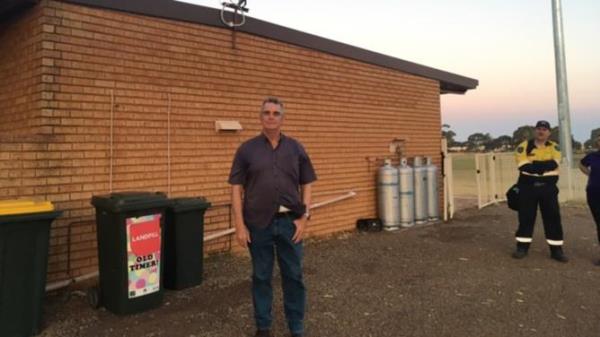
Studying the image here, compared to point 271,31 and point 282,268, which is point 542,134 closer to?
point 271,31

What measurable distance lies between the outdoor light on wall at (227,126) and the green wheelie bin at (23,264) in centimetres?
285

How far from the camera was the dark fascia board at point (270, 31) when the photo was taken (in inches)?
218

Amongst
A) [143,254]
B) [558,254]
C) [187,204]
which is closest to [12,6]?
[187,204]

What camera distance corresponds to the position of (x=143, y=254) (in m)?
4.35

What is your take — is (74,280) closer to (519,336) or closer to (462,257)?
(519,336)

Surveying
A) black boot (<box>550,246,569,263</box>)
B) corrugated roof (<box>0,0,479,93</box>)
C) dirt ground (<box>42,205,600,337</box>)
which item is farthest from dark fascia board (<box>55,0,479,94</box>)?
black boot (<box>550,246,569,263</box>)

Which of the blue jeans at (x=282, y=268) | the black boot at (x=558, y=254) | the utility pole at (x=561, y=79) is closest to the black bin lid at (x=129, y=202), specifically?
the blue jeans at (x=282, y=268)

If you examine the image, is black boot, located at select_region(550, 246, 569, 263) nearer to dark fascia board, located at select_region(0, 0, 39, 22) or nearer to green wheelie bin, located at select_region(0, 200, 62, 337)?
green wheelie bin, located at select_region(0, 200, 62, 337)

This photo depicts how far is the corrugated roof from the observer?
552cm

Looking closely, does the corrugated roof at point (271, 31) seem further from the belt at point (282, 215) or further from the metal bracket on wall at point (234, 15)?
the belt at point (282, 215)

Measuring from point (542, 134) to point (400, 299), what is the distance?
3.25 meters

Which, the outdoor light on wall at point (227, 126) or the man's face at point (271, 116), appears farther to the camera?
the outdoor light on wall at point (227, 126)

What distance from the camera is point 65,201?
4.91 meters

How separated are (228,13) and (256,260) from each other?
4.24 metres
